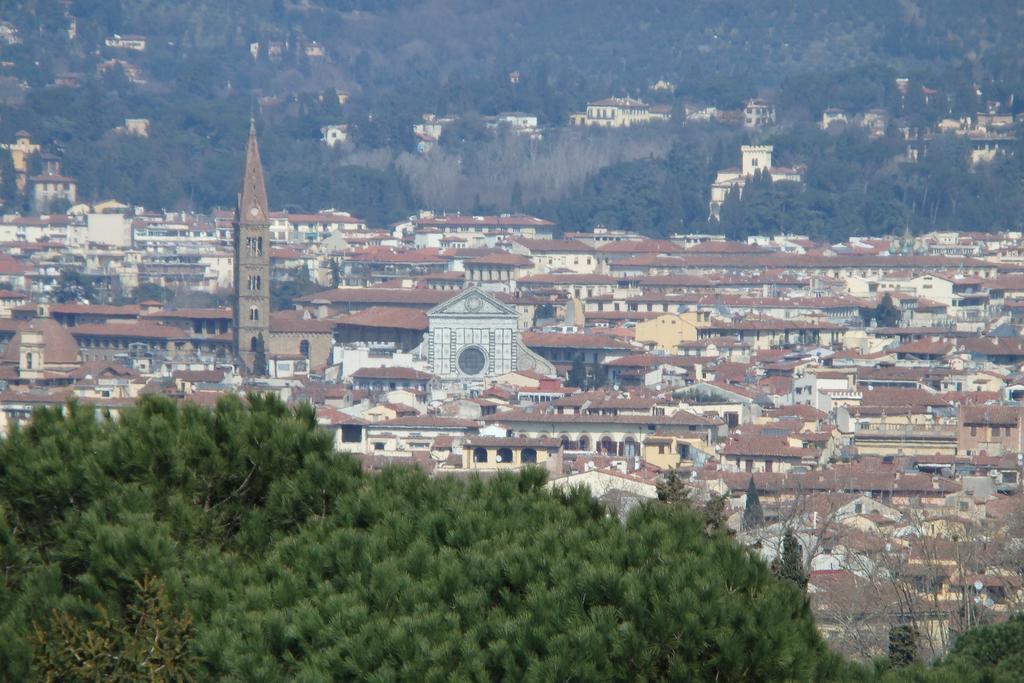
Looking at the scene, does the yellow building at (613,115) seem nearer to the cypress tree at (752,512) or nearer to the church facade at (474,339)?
the church facade at (474,339)

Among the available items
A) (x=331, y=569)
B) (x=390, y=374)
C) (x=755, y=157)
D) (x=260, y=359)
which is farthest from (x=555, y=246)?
(x=331, y=569)

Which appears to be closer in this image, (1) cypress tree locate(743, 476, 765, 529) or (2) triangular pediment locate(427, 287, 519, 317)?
(1) cypress tree locate(743, 476, 765, 529)

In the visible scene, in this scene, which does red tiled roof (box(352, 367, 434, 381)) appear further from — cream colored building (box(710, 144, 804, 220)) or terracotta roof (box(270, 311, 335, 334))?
cream colored building (box(710, 144, 804, 220))

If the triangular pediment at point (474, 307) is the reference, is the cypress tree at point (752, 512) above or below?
below

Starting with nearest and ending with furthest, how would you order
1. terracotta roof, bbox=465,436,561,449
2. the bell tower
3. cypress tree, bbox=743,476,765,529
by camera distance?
cypress tree, bbox=743,476,765,529 < terracotta roof, bbox=465,436,561,449 < the bell tower

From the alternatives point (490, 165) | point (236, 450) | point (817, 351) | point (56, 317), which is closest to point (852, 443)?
point (817, 351)

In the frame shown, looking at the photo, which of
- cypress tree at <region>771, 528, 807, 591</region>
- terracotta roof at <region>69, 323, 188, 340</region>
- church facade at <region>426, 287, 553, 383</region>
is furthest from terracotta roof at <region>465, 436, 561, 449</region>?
terracotta roof at <region>69, 323, 188, 340</region>

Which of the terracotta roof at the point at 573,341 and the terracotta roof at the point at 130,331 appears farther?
the terracotta roof at the point at 130,331

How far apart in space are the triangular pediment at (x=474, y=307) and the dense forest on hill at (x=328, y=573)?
42246 millimetres

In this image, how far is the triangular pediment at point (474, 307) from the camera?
51.9 meters

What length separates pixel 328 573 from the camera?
334 inches

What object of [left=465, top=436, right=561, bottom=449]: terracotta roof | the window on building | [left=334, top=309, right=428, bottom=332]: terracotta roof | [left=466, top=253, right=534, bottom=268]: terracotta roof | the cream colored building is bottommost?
[left=465, top=436, right=561, bottom=449]: terracotta roof

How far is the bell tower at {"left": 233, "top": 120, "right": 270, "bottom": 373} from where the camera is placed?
53.7 metres

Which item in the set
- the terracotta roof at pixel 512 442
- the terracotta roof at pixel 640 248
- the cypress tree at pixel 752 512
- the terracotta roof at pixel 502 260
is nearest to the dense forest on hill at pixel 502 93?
Result: the terracotta roof at pixel 640 248
